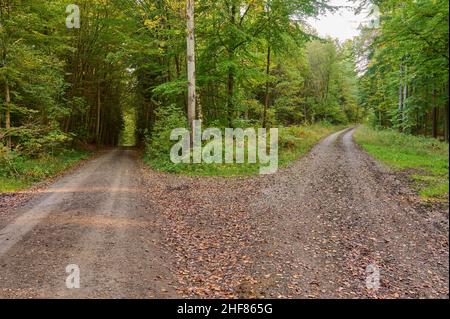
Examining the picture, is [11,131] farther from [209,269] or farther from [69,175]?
[209,269]

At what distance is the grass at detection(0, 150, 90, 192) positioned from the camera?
1374 cm

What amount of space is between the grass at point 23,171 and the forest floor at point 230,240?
177cm

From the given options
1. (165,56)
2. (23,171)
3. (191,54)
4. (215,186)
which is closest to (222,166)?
(215,186)

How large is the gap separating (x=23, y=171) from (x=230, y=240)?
448 inches

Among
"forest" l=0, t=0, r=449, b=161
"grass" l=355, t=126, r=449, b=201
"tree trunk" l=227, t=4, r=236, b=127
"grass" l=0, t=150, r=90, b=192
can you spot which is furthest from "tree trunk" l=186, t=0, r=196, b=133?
"grass" l=355, t=126, r=449, b=201

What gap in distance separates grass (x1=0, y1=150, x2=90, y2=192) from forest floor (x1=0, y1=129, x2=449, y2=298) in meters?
1.77

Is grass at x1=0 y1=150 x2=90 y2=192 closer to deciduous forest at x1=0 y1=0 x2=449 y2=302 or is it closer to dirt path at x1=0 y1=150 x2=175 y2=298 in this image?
deciduous forest at x1=0 y1=0 x2=449 y2=302

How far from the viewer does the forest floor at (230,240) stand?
593cm

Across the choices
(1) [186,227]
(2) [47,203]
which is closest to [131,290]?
(1) [186,227]

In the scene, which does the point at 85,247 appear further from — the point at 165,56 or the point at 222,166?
the point at 165,56

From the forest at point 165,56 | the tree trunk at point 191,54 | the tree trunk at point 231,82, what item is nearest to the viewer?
the forest at point 165,56

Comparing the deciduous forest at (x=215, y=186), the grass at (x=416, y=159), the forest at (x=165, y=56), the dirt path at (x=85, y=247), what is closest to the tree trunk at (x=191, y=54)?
the deciduous forest at (x=215, y=186)

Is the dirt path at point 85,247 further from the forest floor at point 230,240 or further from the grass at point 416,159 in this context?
the grass at point 416,159

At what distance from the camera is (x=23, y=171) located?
15.1m
